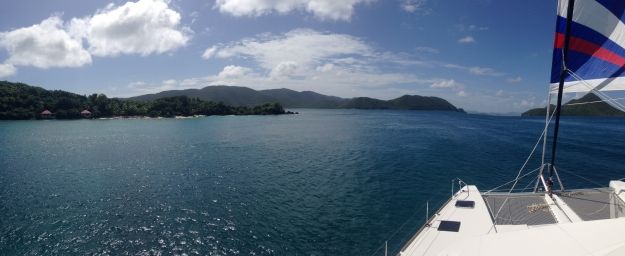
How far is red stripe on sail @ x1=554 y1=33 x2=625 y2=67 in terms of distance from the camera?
14476 millimetres

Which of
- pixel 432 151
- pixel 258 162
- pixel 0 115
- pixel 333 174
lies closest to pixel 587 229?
pixel 333 174

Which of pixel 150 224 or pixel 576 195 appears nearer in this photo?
pixel 576 195

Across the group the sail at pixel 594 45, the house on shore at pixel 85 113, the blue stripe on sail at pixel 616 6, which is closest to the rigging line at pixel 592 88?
the sail at pixel 594 45

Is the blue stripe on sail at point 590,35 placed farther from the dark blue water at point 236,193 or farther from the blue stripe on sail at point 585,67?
the dark blue water at point 236,193

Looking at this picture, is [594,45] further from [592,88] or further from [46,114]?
[46,114]

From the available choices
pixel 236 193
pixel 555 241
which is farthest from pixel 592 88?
pixel 236 193

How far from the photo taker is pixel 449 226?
51.4ft

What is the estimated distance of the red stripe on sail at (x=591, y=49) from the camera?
14.5 meters

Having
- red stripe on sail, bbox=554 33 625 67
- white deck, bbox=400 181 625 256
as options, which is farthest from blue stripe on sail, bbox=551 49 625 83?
white deck, bbox=400 181 625 256

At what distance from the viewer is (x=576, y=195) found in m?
18.1

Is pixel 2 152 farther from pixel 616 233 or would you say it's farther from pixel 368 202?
pixel 616 233

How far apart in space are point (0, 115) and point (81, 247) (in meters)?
166

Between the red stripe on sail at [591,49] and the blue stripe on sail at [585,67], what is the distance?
0.55ft

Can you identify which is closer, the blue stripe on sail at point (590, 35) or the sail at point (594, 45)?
the sail at point (594, 45)
